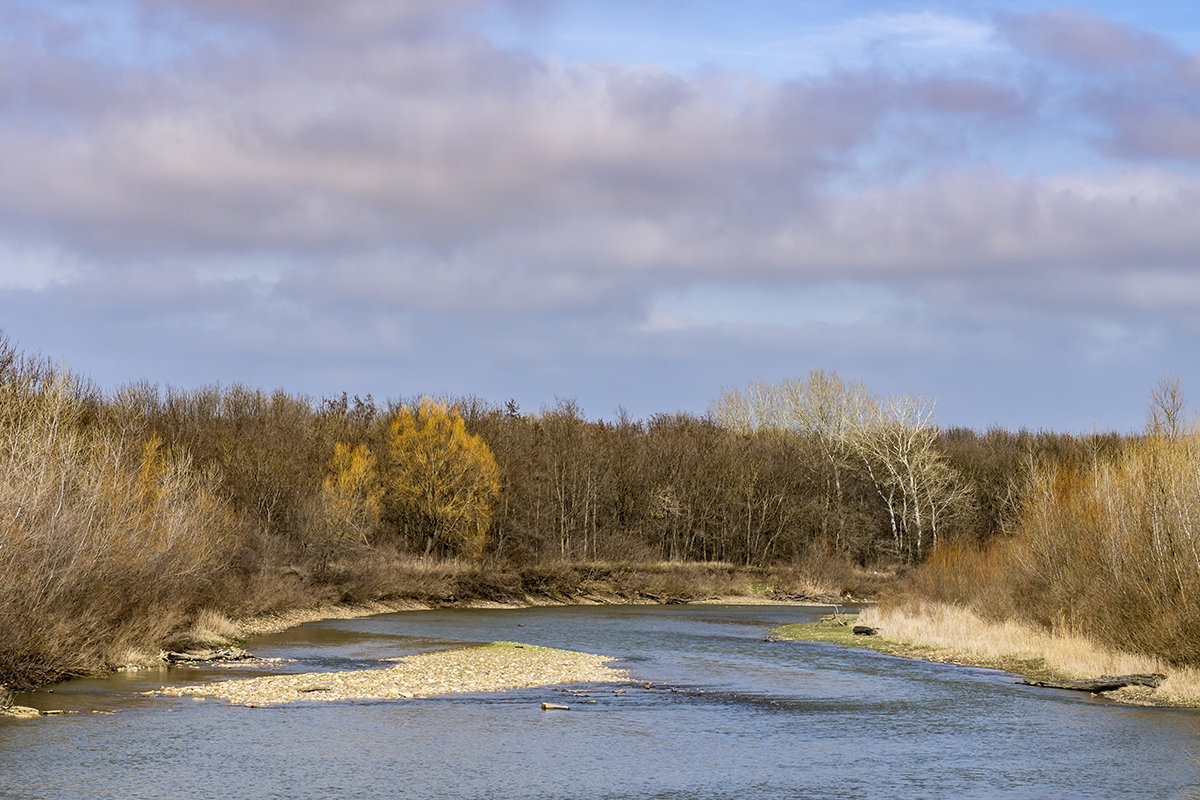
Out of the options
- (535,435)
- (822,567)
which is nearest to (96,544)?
(822,567)

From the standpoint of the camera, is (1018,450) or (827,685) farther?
(1018,450)

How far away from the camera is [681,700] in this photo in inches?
1212

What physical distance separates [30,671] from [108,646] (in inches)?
208

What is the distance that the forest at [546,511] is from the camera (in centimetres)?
3316

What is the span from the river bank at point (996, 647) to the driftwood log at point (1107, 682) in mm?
199

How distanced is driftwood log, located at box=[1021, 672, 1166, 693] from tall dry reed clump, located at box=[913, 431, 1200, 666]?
1.33 m

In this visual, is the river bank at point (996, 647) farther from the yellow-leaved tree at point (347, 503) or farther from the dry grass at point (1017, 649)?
the yellow-leaved tree at point (347, 503)

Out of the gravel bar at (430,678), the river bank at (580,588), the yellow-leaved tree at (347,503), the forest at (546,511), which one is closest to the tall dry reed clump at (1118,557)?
the forest at (546,511)

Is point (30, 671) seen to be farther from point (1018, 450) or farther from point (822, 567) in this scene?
point (1018, 450)

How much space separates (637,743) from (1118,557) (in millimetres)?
19575

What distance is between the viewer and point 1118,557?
3531cm

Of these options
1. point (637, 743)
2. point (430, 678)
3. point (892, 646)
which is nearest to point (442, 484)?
point (892, 646)

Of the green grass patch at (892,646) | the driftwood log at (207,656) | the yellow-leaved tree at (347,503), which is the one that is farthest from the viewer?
the yellow-leaved tree at (347,503)

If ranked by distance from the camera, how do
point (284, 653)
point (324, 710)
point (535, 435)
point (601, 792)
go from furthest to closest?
1. point (535, 435)
2. point (284, 653)
3. point (324, 710)
4. point (601, 792)
